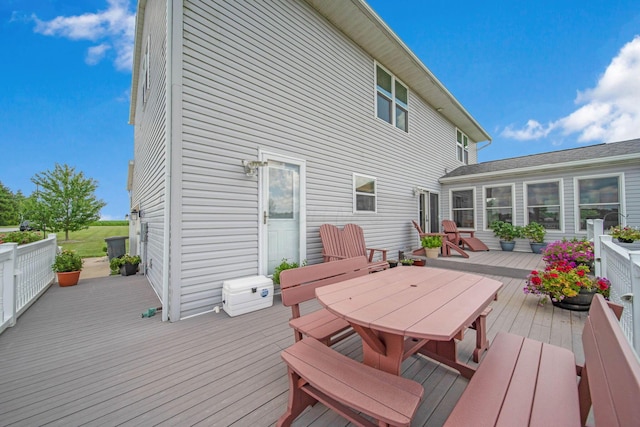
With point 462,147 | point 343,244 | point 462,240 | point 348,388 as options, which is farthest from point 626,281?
point 462,147

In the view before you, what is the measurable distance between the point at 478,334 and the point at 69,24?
25147 millimetres

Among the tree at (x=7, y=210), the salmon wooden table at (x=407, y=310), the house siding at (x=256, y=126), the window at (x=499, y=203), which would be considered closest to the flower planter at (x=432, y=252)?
the house siding at (x=256, y=126)

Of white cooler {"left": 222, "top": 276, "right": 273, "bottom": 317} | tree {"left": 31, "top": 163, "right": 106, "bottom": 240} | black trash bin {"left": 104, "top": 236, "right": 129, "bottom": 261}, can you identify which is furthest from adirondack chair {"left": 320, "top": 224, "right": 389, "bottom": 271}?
tree {"left": 31, "top": 163, "right": 106, "bottom": 240}

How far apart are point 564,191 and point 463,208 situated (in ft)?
8.55

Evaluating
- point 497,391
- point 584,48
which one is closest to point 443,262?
point 497,391

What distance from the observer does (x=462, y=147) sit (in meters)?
11.1

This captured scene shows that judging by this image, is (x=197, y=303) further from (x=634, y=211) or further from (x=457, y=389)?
(x=634, y=211)

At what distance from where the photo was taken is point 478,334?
7.34 ft

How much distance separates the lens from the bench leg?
4.74ft

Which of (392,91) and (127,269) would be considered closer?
(127,269)

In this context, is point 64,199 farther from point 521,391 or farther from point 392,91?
point 521,391

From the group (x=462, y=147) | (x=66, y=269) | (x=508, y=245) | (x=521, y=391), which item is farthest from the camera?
(x=462, y=147)

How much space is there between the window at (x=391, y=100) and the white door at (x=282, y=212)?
12.0 feet

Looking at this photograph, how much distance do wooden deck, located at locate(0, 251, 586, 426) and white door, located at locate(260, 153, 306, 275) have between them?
1.10 meters
